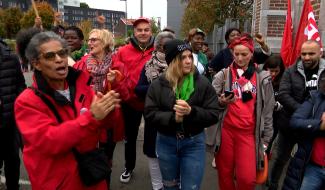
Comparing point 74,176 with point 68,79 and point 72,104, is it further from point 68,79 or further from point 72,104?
point 68,79

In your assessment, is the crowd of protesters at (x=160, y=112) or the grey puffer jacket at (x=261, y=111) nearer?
the crowd of protesters at (x=160, y=112)

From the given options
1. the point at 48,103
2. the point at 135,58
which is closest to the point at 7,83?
the point at 135,58

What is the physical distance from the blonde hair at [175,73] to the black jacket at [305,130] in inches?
44.8

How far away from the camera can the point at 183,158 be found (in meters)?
3.11

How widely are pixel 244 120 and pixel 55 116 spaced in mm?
1908

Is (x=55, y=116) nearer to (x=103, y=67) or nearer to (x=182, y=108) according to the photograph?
(x=182, y=108)

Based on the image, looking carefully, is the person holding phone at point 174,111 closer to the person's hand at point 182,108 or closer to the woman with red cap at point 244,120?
the person's hand at point 182,108

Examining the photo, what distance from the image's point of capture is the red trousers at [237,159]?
10.9ft

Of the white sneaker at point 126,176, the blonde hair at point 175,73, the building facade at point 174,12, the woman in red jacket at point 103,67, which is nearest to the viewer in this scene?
the blonde hair at point 175,73

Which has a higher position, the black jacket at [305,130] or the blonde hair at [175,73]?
the blonde hair at [175,73]

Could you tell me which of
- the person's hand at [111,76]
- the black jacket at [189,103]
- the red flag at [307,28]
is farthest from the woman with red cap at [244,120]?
the red flag at [307,28]

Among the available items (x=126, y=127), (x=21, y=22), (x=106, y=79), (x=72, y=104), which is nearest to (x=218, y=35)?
(x=126, y=127)

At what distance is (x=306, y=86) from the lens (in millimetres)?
3551

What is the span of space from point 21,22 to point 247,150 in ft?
188
